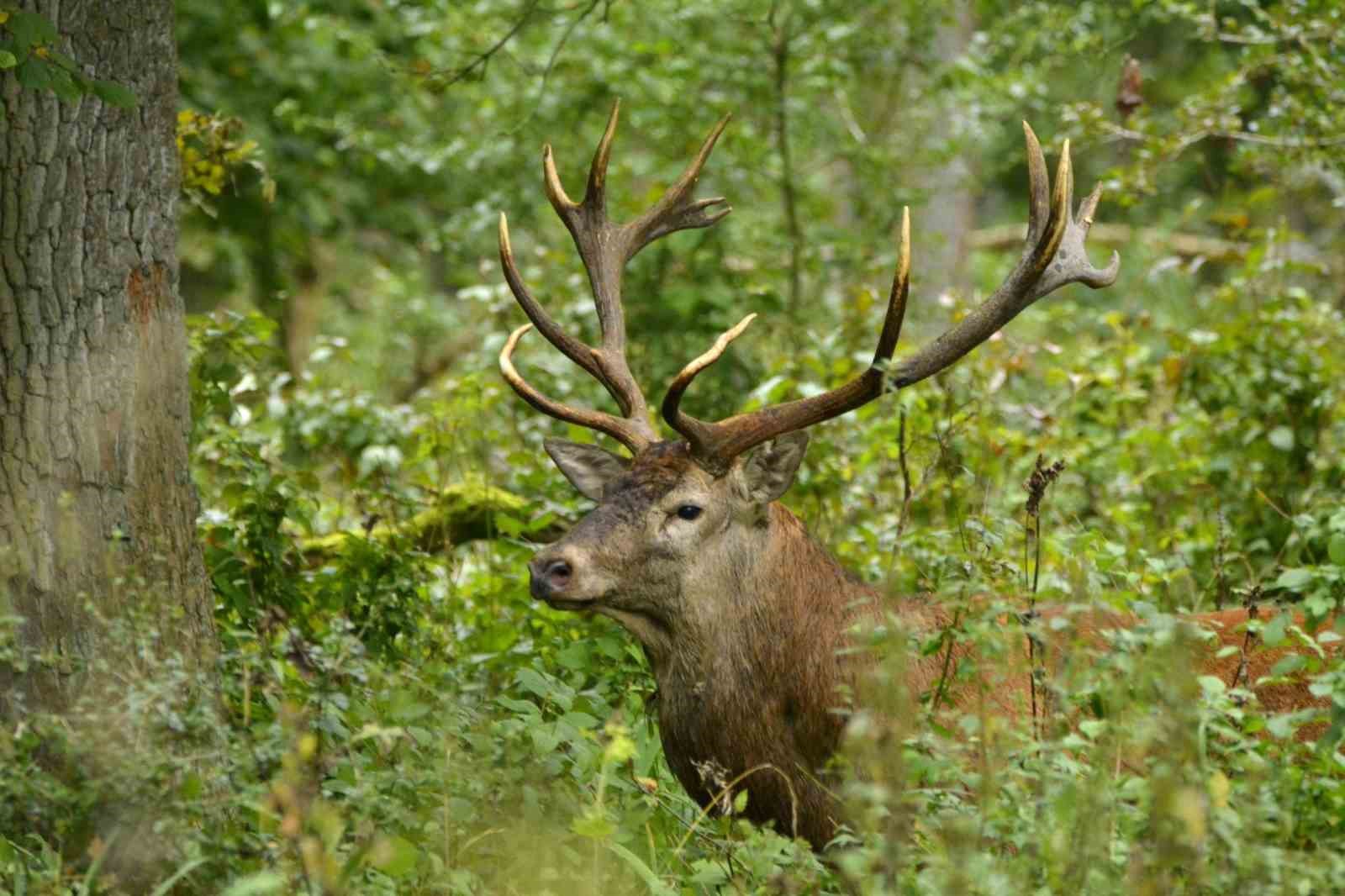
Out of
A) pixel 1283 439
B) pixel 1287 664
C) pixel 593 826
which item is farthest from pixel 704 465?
pixel 1283 439

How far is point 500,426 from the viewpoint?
862cm

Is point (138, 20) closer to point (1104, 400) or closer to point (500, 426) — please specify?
point (500, 426)

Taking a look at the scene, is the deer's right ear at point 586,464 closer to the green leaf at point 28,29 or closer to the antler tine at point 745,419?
the antler tine at point 745,419

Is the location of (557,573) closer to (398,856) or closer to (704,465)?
(704,465)

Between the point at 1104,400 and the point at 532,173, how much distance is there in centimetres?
447

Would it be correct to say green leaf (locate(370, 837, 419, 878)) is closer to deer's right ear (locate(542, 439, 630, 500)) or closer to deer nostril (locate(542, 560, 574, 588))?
deer nostril (locate(542, 560, 574, 588))

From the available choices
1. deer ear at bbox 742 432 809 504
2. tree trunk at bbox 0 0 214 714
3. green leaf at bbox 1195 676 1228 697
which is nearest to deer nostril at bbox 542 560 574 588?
deer ear at bbox 742 432 809 504

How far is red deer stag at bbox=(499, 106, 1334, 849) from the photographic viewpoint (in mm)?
4855

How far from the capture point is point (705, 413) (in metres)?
7.96

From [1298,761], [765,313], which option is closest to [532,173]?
[765,313]

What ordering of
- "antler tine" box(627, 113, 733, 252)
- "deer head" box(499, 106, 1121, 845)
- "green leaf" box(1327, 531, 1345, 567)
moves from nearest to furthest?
"green leaf" box(1327, 531, 1345, 567) → "deer head" box(499, 106, 1121, 845) → "antler tine" box(627, 113, 733, 252)

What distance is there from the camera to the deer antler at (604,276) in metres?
5.40

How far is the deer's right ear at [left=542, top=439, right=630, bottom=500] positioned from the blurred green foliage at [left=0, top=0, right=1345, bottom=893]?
490 millimetres

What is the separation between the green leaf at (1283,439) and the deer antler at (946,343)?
242 centimetres
